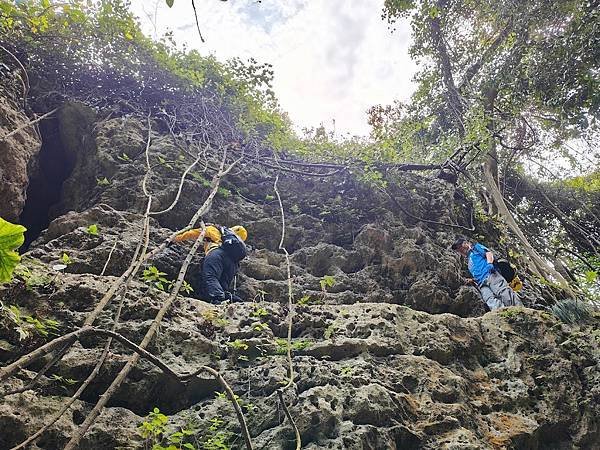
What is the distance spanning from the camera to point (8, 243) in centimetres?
139

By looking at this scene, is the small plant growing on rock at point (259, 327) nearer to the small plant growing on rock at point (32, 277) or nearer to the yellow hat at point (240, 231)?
the small plant growing on rock at point (32, 277)

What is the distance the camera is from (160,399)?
2850 mm

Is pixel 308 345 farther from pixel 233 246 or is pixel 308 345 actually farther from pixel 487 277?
pixel 487 277

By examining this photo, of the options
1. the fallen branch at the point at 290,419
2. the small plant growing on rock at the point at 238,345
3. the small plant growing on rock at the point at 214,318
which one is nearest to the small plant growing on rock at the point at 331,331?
the small plant growing on rock at the point at 238,345

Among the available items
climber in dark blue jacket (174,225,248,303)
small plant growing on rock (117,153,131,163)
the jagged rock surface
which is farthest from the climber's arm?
the jagged rock surface

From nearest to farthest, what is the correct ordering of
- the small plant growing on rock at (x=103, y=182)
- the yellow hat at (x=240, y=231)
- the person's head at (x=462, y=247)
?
the yellow hat at (x=240, y=231)
the small plant growing on rock at (x=103, y=182)
the person's head at (x=462, y=247)

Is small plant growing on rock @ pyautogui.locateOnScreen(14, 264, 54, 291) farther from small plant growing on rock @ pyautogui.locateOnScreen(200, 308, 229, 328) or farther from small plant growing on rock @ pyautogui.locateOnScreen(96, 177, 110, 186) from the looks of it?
small plant growing on rock @ pyautogui.locateOnScreen(96, 177, 110, 186)

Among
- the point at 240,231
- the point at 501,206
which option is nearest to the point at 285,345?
the point at 240,231

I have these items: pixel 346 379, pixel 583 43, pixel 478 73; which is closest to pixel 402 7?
pixel 478 73

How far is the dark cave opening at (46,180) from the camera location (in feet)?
19.5

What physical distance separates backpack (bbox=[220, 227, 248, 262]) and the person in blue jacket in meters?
2.84

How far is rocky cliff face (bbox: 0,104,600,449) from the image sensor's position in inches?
105

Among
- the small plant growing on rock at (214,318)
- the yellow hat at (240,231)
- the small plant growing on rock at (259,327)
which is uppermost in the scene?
the yellow hat at (240,231)

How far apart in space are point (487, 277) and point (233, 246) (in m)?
3.00
